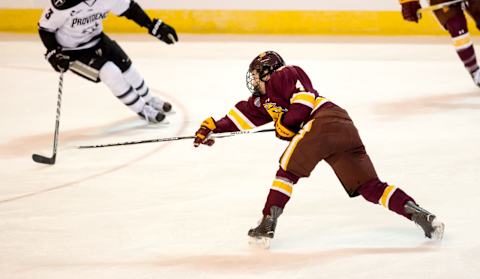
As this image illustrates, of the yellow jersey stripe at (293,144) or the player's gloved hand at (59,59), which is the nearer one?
the yellow jersey stripe at (293,144)

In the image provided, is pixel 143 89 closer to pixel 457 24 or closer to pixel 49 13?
pixel 49 13

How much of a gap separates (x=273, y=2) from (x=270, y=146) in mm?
3337

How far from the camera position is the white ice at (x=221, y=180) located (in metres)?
3.24

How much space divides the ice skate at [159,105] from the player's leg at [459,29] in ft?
5.72

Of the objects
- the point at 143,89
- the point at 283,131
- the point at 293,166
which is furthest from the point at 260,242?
the point at 143,89

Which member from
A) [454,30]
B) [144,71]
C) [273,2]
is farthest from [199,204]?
[273,2]

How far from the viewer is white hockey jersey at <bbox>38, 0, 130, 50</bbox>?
17.1 feet

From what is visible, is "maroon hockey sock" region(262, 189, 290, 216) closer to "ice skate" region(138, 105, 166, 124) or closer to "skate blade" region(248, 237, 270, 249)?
"skate blade" region(248, 237, 270, 249)

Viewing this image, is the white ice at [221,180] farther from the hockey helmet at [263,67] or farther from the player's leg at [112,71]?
the hockey helmet at [263,67]

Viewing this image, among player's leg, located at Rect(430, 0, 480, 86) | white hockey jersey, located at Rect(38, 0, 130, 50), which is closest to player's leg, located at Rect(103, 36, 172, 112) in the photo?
white hockey jersey, located at Rect(38, 0, 130, 50)

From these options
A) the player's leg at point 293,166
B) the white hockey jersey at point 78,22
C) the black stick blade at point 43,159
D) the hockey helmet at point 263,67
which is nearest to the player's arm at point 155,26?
the white hockey jersey at point 78,22

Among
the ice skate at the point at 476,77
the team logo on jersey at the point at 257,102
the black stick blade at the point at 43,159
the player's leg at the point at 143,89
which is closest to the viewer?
the team logo on jersey at the point at 257,102

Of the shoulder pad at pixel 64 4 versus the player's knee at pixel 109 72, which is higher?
the shoulder pad at pixel 64 4

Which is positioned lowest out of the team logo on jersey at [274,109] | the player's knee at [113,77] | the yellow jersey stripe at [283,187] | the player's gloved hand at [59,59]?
the player's knee at [113,77]
